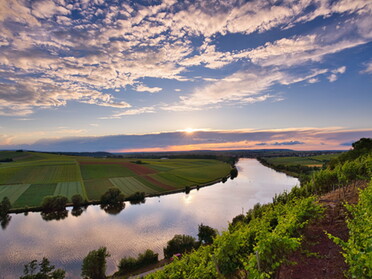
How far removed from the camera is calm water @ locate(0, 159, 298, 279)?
36.3 meters

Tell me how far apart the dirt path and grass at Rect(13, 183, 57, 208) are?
7303 cm

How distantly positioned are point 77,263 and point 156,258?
43.2 ft

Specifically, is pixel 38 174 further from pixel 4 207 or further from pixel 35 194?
pixel 4 207

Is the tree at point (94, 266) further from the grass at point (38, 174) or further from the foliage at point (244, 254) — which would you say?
the grass at point (38, 174)

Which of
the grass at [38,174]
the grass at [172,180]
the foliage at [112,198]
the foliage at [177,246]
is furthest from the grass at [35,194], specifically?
the foliage at [177,246]

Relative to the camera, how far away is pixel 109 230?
156ft

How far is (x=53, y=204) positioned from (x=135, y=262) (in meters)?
42.6

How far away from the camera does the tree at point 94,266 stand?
28538 millimetres

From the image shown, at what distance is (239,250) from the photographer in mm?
11672

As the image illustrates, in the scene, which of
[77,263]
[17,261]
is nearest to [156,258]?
[77,263]

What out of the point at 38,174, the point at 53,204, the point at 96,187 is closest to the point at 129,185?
the point at 96,187

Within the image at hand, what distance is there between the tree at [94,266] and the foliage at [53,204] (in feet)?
129

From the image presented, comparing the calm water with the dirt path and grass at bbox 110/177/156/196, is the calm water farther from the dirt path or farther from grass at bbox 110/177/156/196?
the dirt path

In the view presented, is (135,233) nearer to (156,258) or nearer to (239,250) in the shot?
(156,258)
